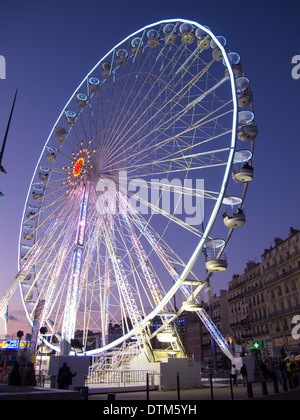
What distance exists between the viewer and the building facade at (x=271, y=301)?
43.1m

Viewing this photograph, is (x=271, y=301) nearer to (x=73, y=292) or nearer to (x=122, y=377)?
(x=122, y=377)

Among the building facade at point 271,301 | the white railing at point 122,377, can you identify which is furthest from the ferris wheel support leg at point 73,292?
the building facade at point 271,301

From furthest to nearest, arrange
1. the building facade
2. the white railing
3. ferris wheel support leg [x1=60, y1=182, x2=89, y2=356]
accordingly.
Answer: the building facade → the white railing → ferris wheel support leg [x1=60, y1=182, x2=89, y2=356]

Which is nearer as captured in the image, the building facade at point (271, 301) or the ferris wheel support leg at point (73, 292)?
the ferris wheel support leg at point (73, 292)

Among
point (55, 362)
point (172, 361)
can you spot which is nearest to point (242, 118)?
point (172, 361)

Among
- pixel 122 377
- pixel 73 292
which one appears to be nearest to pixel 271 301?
pixel 122 377

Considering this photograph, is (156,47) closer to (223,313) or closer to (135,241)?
(135,241)

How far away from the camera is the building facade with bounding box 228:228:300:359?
43.1 metres

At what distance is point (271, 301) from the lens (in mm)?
48500

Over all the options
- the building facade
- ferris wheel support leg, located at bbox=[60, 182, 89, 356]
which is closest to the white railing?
ferris wheel support leg, located at bbox=[60, 182, 89, 356]

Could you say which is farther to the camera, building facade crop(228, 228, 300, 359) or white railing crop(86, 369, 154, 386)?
building facade crop(228, 228, 300, 359)

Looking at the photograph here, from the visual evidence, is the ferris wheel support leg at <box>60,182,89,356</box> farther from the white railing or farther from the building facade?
the building facade

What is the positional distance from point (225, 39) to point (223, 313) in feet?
186

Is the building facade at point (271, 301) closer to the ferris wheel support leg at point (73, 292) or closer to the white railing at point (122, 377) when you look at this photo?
the white railing at point (122, 377)
